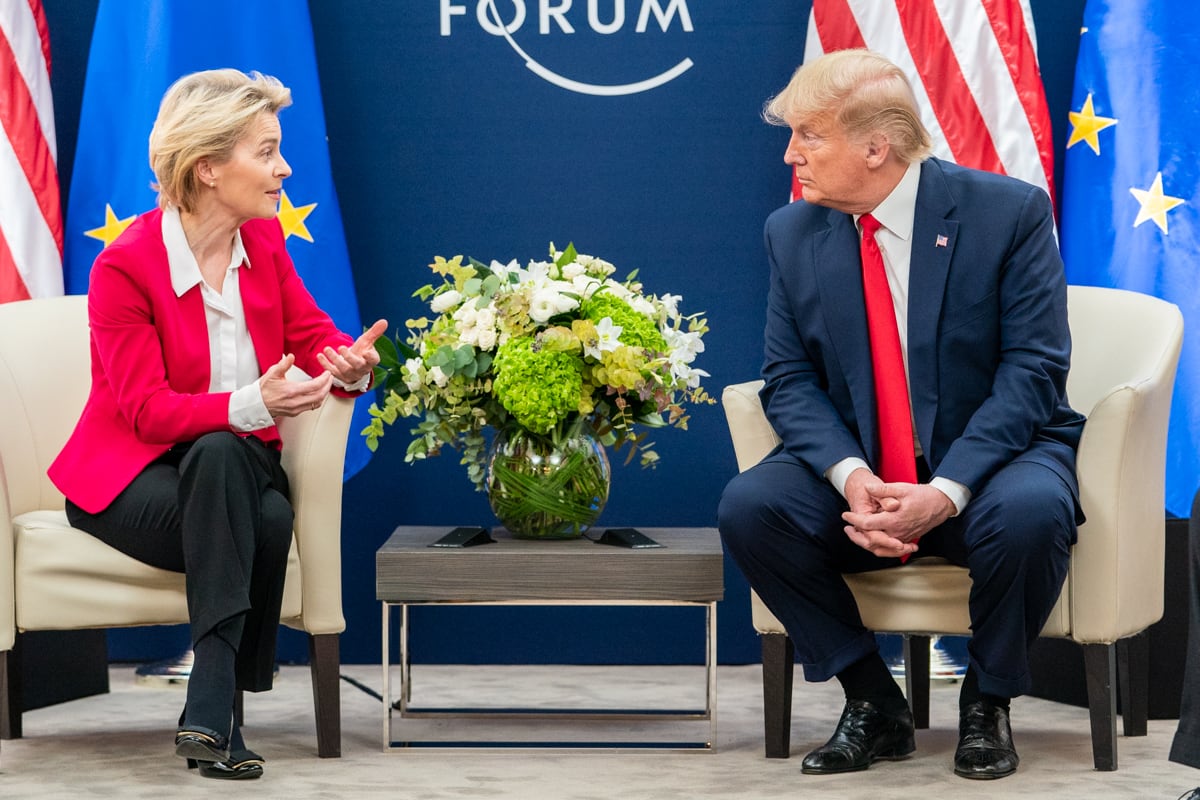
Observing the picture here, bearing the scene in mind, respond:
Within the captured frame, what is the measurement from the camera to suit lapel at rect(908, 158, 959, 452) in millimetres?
2736

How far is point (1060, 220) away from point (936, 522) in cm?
151

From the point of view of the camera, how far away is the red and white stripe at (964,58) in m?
3.60

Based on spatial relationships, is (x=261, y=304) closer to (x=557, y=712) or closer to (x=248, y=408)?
(x=248, y=408)

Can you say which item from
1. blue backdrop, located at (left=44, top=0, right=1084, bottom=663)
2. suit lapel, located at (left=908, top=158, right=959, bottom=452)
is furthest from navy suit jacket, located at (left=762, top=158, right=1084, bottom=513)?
blue backdrop, located at (left=44, top=0, right=1084, bottom=663)

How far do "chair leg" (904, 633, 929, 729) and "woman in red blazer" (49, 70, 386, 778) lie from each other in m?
1.28

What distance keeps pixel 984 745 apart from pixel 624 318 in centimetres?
102

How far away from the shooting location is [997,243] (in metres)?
2.75

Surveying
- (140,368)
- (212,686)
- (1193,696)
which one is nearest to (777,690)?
(1193,696)

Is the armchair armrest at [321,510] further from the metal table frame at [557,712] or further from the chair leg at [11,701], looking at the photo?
the chair leg at [11,701]

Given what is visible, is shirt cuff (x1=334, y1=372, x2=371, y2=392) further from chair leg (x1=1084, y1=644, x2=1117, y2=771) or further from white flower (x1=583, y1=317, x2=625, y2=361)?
chair leg (x1=1084, y1=644, x2=1117, y2=771)

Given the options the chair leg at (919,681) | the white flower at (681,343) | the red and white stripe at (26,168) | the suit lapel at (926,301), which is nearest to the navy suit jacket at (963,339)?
the suit lapel at (926,301)

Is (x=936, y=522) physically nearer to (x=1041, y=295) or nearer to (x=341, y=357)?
(x=1041, y=295)

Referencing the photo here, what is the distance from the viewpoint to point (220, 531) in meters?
2.58

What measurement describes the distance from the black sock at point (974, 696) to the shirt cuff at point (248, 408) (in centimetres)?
135
